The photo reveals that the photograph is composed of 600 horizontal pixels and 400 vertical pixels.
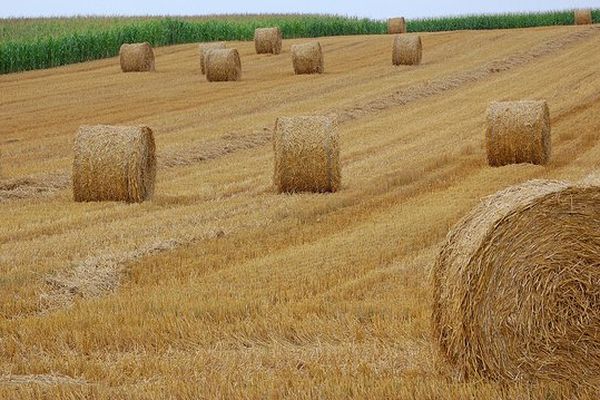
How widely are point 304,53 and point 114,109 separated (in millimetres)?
7559

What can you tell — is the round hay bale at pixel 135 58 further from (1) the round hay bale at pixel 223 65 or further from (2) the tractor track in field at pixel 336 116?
(2) the tractor track in field at pixel 336 116

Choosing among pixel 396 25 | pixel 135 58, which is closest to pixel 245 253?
pixel 135 58

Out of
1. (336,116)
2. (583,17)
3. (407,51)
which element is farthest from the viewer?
(583,17)

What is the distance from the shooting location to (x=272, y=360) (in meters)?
7.77

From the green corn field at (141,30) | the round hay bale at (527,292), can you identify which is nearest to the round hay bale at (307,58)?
the green corn field at (141,30)

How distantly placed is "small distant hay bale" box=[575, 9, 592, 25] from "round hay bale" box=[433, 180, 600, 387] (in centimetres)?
4316

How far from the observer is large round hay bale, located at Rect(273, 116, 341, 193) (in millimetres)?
14406

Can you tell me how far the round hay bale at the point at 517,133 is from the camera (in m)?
16.3

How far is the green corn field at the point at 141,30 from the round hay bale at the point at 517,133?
79.9 feet

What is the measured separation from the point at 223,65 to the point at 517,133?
15437 mm

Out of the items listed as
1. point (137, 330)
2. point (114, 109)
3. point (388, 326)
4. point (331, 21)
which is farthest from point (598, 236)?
point (331, 21)

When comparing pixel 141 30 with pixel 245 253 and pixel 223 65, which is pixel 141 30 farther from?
pixel 245 253

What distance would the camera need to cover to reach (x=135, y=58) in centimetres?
3506

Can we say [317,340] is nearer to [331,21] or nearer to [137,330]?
[137,330]
